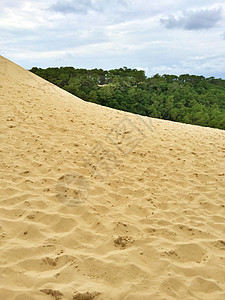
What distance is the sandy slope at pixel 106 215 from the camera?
226cm

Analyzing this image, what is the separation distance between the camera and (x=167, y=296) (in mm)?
2150

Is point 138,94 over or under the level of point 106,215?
over

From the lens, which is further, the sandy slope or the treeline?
the treeline

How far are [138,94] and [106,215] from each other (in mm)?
34356

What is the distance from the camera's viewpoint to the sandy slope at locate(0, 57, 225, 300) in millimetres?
2256

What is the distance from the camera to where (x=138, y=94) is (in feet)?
119

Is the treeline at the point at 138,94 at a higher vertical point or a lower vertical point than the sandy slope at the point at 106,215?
higher

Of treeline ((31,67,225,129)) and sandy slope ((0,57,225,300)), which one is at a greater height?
treeline ((31,67,225,129))

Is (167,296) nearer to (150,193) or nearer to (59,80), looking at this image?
(150,193)

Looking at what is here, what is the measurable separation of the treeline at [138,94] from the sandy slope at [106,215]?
74.8ft

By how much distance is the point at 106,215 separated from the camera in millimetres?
3309

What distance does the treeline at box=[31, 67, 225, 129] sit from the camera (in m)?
30.0

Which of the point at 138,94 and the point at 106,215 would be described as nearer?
the point at 106,215

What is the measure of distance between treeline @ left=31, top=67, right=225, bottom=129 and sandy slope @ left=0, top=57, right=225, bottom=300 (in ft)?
74.8
